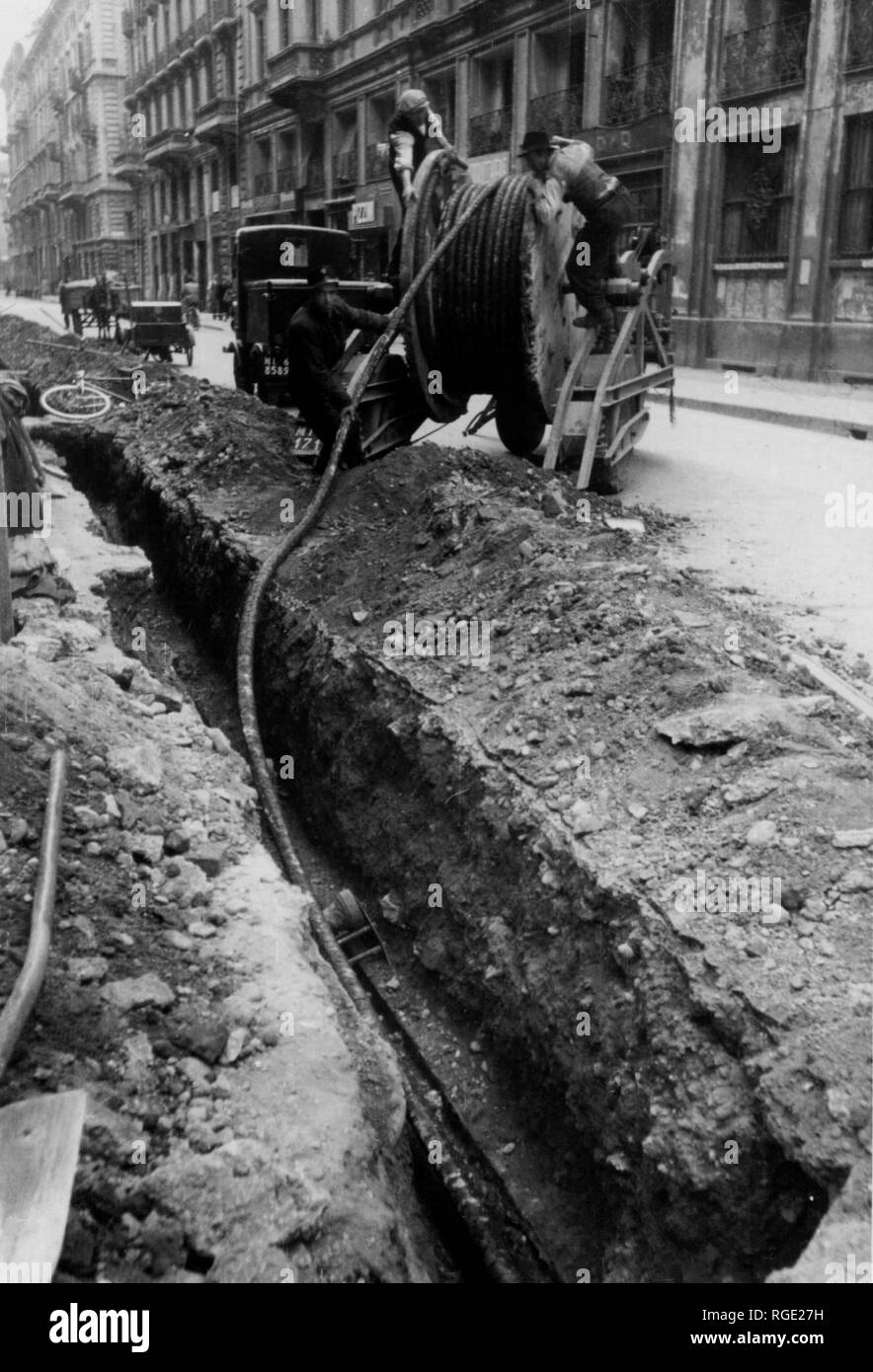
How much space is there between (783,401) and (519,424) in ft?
23.7

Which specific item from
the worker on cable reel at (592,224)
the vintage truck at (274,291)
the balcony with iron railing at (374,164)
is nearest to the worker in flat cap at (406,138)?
the worker on cable reel at (592,224)

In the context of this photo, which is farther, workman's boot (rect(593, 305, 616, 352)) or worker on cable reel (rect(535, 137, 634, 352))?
workman's boot (rect(593, 305, 616, 352))

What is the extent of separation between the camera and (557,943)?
419 cm

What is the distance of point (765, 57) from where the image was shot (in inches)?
690

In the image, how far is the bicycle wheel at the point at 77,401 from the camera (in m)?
14.2

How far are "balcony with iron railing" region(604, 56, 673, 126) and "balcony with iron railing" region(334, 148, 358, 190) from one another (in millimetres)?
9923

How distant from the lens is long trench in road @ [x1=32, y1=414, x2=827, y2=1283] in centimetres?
335

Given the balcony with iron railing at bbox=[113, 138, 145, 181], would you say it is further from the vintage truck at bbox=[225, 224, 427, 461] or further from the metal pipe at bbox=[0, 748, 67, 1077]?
the metal pipe at bbox=[0, 748, 67, 1077]

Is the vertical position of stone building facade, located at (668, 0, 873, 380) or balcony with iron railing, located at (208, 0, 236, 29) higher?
balcony with iron railing, located at (208, 0, 236, 29)

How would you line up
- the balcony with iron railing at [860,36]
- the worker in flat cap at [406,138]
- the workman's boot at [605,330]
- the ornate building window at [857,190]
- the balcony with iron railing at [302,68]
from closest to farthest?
the worker in flat cap at [406,138] < the workman's boot at [605,330] < the balcony with iron railing at [860,36] < the ornate building window at [857,190] < the balcony with iron railing at [302,68]

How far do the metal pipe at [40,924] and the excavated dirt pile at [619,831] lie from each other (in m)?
1.80

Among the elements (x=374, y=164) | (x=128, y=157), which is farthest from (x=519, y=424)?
(x=128, y=157)

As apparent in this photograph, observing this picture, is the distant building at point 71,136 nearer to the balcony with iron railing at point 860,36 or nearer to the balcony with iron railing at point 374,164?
the balcony with iron railing at point 374,164

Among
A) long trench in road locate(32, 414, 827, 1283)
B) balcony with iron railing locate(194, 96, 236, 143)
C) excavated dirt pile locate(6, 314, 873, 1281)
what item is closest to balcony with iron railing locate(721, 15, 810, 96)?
excavated dirt pile locate(6, 314, 873, 1281)
